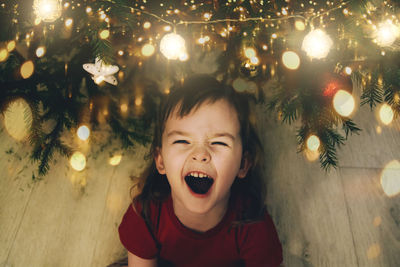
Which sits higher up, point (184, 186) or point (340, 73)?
point (340, 73)

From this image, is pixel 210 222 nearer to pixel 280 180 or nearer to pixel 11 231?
pixel 280 180

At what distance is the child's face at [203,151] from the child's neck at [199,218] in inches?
2.3

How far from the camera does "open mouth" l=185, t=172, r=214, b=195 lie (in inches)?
33.1

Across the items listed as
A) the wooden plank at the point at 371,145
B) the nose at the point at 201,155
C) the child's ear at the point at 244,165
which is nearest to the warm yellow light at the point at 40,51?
the nose at the point at 201,155

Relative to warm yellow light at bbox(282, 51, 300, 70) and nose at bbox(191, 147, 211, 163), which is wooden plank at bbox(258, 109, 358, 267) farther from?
nose at bbox(191, 147, 211, 163)

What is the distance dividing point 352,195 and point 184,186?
2.66ft

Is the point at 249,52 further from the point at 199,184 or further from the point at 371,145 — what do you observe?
the point at 371,145

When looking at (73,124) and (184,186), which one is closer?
(184,186)

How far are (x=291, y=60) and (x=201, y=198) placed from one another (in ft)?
1.97

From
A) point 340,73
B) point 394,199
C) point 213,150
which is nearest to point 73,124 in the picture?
point 213,150

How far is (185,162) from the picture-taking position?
2.54 feet

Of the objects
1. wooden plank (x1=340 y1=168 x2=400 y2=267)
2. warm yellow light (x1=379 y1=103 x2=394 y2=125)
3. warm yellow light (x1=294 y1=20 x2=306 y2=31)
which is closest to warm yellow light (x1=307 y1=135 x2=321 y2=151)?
warm yellow light (x1=294 y1=20 x2=306 y2=31)

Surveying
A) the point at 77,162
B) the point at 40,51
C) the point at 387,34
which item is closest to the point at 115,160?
the point at 77,162

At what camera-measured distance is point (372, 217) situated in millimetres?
1127
